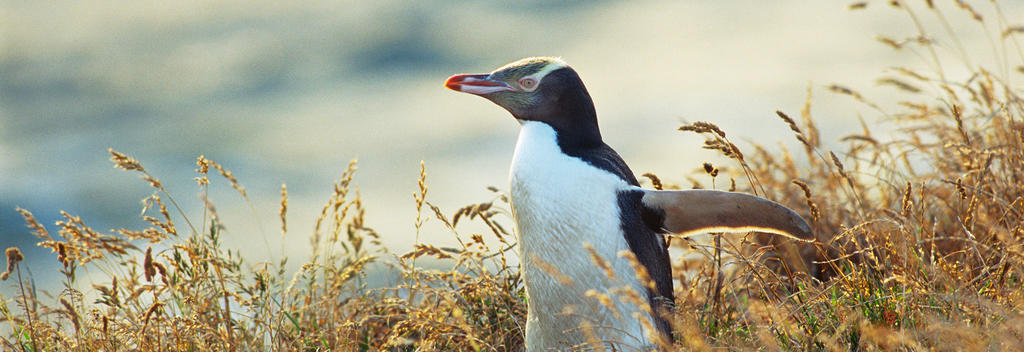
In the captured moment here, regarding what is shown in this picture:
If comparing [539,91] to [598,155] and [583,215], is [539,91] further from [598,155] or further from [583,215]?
[583,215]

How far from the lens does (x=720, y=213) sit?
135 inches

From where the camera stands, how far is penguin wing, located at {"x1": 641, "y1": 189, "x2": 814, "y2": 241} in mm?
3381

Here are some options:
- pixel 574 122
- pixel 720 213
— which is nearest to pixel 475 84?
pixel 574 122

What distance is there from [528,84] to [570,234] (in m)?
0.59

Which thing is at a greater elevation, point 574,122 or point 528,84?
point 528,84

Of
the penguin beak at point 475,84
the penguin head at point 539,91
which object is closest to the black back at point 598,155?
the penguin head at point 539,91

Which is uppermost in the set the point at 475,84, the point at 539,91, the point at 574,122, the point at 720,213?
the point at 475,84

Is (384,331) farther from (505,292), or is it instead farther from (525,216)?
(525,216)

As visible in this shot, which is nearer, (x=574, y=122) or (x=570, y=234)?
(x=570, y=234)

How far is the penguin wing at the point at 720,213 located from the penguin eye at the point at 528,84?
55cm

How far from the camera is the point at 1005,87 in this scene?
4.98 metres

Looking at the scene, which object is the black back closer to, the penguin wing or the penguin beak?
the penguin wing

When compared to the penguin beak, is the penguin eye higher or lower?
lower

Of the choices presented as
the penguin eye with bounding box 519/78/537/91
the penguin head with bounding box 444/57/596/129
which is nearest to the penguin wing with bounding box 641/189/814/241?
the penguin head with bounding box 444/57/596/129
